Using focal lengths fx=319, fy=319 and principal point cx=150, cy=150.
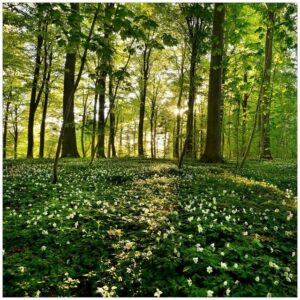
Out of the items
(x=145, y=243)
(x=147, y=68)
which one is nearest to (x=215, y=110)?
(x=145, y=243)

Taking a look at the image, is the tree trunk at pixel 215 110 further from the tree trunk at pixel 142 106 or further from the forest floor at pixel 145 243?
the tree trunk at pixel 142 106


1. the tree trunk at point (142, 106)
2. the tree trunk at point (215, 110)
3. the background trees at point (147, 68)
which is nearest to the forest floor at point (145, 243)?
the background trees at point (147, 68)

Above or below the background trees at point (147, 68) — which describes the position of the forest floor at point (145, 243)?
below

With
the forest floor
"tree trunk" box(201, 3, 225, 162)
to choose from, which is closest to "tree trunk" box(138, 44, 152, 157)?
"tree trunk" box(201, 3, 225, 162)

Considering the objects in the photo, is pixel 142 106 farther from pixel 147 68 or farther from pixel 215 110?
pixel 215 110

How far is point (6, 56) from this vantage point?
2142cm

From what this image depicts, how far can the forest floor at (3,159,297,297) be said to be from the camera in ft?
14.8

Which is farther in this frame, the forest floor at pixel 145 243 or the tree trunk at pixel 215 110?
the tree trunk at pixel 215 110

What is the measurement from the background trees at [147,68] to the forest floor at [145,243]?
13.0 feet

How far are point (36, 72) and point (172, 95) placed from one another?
19.5 m

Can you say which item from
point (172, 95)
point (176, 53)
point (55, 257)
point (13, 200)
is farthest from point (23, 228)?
point (172, 95)

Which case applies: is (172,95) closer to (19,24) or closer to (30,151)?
(30,151)

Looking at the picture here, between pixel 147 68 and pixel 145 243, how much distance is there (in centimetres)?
3052

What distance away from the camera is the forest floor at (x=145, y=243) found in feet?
14.8
